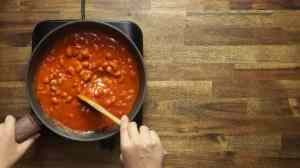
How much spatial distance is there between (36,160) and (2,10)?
0.49 metres

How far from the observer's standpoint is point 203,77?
4.58ft

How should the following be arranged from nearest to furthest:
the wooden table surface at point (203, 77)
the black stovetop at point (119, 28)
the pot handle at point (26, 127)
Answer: the pot handle at point (26, 127) → the black stovetop at point (119, 28) → the wooden table surface at point (203, 77)

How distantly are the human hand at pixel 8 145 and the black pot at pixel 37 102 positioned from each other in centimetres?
2

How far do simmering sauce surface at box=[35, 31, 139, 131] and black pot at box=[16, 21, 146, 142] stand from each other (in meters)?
0.02

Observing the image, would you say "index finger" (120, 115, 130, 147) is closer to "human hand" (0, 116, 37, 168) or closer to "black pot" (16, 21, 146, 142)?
"black pot" (16, 21, 146, 142)

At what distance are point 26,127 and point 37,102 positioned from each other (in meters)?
0.07

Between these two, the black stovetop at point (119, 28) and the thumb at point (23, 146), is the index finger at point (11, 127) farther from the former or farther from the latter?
the black stovetop at point (119, 28)

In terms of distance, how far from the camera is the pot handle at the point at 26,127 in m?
1.13

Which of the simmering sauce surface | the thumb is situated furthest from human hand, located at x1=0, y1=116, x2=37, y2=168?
the simmering sauce surface

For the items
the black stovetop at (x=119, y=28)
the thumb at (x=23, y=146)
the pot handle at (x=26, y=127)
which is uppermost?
the black stovetop at (x=119, y=28)

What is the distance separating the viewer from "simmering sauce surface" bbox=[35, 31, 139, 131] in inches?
45.9

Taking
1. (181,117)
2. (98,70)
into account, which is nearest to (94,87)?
(98,70)

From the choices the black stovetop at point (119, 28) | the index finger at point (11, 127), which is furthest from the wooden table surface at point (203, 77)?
the index finger at point (11, 127)

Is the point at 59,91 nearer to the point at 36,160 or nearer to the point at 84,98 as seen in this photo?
the point at 84,98
